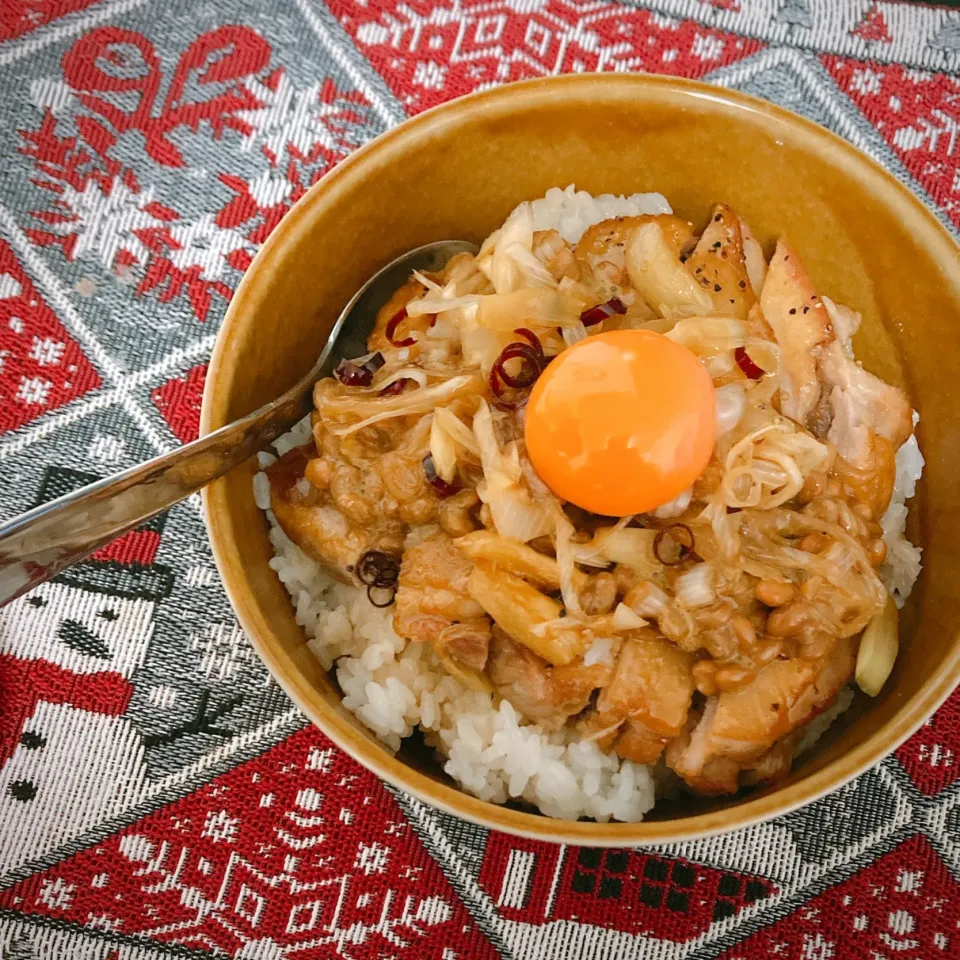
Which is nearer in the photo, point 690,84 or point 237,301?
point 237,301

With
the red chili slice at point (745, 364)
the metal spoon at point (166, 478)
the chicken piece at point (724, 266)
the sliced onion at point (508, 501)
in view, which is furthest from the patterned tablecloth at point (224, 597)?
the red chili slice at point (745, 364)

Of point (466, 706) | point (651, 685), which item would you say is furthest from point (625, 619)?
point (466, 706)

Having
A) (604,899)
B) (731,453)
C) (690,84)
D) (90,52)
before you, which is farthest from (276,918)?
(90,52)

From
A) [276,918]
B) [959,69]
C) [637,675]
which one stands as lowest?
[276,918]

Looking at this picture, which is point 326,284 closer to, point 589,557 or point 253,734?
point 589,557

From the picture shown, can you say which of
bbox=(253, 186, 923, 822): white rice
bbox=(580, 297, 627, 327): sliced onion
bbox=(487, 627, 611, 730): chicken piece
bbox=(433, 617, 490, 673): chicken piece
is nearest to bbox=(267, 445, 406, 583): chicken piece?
bbox=(253, 186, 923, 822): white rice

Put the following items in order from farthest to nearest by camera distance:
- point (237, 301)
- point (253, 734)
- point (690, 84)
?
point (253, 734) < point (690, 84) < point (237, 301)
